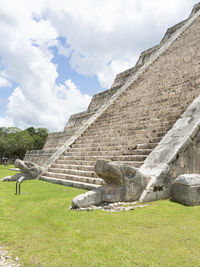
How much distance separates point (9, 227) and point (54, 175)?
212 inches

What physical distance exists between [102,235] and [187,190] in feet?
7.26

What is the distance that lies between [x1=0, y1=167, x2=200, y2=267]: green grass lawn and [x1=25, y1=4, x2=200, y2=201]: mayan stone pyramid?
3.79 feet

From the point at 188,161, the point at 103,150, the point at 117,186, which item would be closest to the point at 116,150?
the point at 103,150

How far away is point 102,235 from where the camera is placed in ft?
10.3

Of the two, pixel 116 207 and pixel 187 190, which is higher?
pixel 187 190

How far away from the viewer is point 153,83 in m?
11.3

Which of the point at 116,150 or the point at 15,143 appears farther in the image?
the point at 15,143

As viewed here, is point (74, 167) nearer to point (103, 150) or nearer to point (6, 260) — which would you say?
point (103, 150)

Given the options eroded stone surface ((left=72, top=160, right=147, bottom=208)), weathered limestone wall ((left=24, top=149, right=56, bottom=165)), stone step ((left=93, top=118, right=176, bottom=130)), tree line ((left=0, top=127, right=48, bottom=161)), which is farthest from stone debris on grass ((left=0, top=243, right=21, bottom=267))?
tree line ((left=0, top=127, right=48, bottom=161))

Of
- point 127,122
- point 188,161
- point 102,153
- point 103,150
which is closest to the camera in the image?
point 188,161

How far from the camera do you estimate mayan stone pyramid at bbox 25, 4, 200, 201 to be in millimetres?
5582

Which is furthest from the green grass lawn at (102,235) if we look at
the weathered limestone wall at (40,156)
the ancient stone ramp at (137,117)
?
the weathered limestone wall at (40,156)

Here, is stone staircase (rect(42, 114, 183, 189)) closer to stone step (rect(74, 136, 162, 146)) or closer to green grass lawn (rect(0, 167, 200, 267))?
stone step (rect(74, 136, 162, 146))

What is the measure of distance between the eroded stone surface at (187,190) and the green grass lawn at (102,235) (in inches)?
8.7
